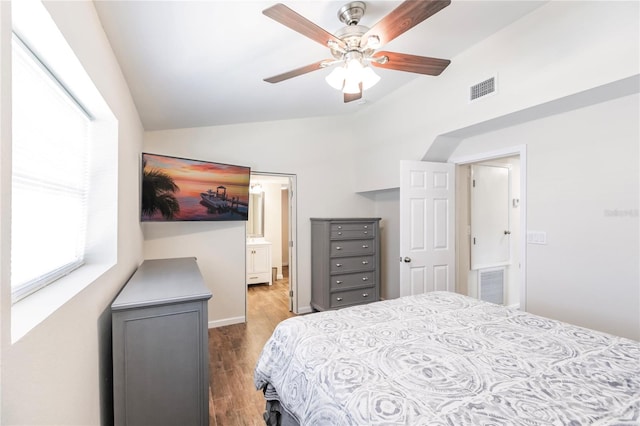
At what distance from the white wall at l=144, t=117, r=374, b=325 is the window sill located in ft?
6.69

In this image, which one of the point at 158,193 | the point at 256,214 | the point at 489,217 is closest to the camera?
the point at 158,193

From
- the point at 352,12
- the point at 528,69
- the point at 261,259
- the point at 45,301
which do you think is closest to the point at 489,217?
the point at 528,69

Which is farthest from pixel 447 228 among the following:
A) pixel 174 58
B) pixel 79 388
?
pixel 79 388

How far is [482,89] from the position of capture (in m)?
2.53

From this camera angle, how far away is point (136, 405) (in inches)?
60.5

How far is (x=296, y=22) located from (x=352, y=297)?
3293mm

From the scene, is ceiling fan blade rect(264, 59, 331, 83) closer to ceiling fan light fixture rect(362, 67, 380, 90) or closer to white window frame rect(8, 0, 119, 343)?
ceiling fan light fixture rect(362, 67, 380, 90)

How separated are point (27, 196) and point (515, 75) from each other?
3091mm

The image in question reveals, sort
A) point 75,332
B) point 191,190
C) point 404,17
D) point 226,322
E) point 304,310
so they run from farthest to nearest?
point 304,310, point 226,322, point 191,190, point 404,17, point 75,332

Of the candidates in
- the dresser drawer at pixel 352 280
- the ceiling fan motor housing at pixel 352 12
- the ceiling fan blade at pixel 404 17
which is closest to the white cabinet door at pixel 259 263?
→ the dresser drawer at pixel 352 280

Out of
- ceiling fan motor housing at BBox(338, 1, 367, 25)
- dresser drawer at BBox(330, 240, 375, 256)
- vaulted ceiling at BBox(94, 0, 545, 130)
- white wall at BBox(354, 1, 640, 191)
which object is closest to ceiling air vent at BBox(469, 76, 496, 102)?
white wall at BBox(354, 1, 640, 191)

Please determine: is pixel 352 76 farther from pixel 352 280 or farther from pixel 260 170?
pixel 352 280

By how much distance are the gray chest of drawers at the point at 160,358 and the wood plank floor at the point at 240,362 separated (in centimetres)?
44

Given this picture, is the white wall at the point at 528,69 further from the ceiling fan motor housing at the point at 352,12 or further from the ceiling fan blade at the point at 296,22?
the ceiling fan blade at the point at 296,22
